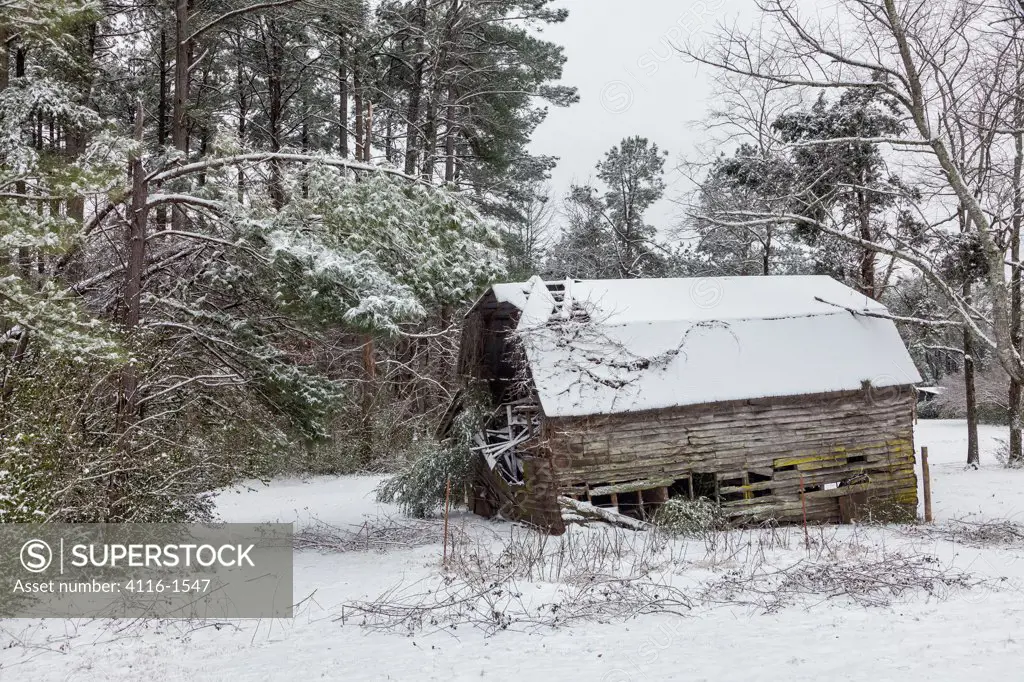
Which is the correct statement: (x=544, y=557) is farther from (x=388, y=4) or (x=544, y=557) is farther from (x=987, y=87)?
(x=388, y=4)

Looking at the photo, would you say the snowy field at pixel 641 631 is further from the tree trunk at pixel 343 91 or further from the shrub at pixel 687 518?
the tree trunk at pixel 343 91

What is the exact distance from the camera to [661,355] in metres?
12.8

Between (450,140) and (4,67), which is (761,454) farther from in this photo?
(4,67)

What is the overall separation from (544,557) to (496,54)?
17.7 metres

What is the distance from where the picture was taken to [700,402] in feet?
41.4

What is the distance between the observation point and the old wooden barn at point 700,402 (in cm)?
1227

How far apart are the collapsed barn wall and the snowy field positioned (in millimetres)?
1784

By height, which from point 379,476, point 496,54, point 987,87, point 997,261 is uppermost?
point 496,54

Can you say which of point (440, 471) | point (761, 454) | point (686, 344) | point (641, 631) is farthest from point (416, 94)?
point (641, 631)

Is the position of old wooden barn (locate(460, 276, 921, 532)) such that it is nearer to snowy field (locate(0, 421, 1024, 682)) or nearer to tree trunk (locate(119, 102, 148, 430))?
snowy field (locate(0, 421, 1024, 682))

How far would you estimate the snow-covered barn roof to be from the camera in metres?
12.3

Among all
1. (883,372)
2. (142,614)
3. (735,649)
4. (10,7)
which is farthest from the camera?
(883,372)

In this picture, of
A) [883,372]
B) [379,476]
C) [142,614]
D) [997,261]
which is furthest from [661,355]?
[379,476]

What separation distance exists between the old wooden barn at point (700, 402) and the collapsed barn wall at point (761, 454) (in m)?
0.02
